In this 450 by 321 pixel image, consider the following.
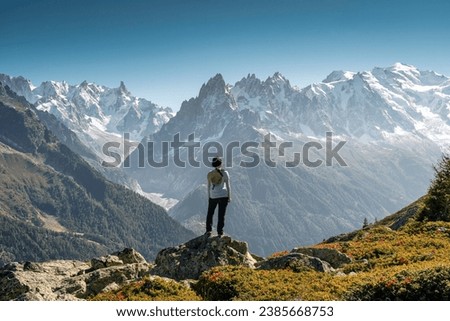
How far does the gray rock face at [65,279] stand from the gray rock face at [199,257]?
7.45 feet

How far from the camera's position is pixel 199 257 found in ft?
97.7

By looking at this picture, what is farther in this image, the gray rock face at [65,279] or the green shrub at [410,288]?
the gray rock face at [65,279]

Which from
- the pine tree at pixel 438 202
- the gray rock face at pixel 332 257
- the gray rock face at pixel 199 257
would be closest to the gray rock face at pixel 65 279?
the gray rock face at pixel 199 257

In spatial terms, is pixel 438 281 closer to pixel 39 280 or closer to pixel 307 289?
pixel 307 289

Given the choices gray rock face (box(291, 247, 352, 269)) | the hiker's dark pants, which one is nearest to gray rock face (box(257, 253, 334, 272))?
gray rock face (box(291, 247, 352, 269))

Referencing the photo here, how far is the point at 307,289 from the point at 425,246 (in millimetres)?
12814

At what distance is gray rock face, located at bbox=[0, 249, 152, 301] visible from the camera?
948 inches

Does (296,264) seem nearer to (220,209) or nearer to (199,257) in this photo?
(199,257)

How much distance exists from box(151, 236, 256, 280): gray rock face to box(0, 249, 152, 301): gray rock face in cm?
227

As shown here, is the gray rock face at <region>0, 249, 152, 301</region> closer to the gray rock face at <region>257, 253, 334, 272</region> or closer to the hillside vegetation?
the hillside vegetation

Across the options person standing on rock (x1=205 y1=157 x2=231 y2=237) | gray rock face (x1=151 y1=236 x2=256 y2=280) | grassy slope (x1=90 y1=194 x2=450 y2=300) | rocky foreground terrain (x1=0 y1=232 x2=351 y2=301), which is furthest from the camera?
person standing on rock (x1=205 y1=157 x2=231 y2=237)

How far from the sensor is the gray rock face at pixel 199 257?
1155 inches

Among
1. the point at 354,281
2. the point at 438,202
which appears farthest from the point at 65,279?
the point at 438,202

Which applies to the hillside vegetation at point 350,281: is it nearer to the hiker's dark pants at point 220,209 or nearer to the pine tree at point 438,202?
the hiker's dark pants at point 220,209
